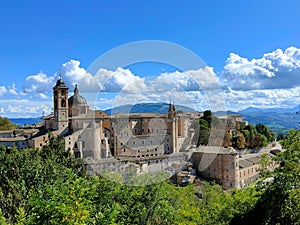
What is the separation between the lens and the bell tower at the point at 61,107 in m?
35.3

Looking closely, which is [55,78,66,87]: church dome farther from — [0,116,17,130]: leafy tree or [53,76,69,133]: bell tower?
[0,116,17,130]: leafy tree

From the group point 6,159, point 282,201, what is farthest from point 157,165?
point 282,201

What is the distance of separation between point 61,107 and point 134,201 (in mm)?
23360

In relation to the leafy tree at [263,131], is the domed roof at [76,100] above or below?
above

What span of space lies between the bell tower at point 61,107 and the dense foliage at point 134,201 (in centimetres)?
1279

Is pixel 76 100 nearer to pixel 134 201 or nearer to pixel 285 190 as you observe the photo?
pixel 134 201

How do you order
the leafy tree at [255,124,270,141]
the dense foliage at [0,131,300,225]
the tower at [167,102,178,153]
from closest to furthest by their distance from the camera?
the dense foliage at [0,131,300,225] → the tower at [167,102,178,153] → the leafy tree at [255,124,270,141]

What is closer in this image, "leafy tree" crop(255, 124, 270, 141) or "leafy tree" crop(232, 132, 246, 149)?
"leafy tree" crop(232, 132, 246, 149)

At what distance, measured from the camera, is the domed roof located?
129ft

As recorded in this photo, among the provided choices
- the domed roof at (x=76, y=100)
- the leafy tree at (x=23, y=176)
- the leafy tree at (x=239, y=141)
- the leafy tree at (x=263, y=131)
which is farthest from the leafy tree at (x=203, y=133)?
the leafy tree at (x=23, y=176)

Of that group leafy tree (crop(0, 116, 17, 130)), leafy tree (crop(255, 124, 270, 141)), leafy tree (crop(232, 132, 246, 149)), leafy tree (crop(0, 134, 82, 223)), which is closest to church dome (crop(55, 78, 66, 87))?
leafy tree (crop(0, 134, 82, 223))

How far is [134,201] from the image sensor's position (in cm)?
1455

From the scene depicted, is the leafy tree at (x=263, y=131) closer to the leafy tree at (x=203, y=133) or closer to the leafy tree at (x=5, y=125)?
the leafy tree at (x=203, y=133)

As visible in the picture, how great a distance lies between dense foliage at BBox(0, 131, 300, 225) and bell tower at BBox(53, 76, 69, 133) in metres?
12.8
